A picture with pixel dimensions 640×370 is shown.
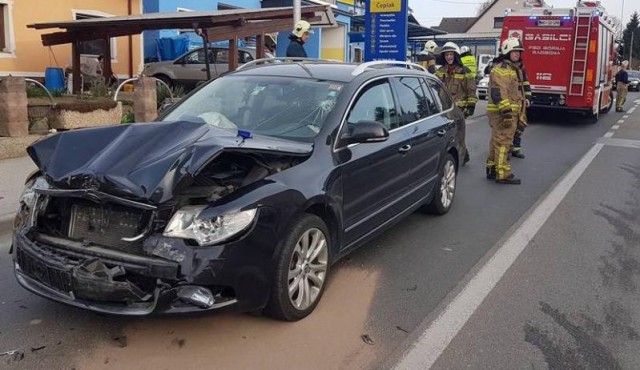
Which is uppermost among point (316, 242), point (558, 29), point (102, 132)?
point (558, 29)

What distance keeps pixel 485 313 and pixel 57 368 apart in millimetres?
2696

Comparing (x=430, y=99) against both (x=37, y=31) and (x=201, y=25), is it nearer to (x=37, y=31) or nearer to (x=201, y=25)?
(x=201, y=25)

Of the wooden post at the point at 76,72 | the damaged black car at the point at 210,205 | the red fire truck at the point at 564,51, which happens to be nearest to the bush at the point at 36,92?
the wooden post at the point at 76,72

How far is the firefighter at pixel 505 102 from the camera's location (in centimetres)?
829

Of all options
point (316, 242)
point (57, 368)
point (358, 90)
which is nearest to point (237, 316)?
point (316, 242)

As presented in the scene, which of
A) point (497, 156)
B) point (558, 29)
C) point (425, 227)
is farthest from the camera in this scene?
point (558, 29)

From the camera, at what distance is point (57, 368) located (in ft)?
10.7

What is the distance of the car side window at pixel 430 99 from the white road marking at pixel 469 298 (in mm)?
1507

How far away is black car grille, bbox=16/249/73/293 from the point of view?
11.0 feet

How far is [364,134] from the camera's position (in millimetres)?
4355

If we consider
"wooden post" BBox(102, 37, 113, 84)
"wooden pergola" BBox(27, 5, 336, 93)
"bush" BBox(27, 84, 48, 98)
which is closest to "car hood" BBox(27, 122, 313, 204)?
"bush" BBox(27, 84, 48, 98)

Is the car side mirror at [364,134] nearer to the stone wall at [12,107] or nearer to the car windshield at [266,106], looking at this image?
the car windshield at [266,106]

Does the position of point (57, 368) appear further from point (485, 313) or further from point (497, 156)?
point (497, 156)

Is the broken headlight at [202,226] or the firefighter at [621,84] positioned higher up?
the firefighter at [621,84]
